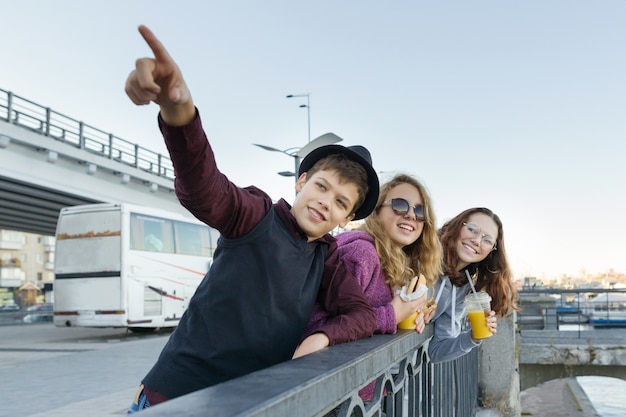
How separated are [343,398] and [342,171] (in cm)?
95

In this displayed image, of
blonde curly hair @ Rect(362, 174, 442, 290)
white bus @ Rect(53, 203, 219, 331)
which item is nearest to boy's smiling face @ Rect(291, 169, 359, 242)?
blonde curly hair @ Rect(362, 174, 442, 290)

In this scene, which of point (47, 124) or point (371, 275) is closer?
Answer: point (371, 275)

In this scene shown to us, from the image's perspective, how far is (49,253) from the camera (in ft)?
273

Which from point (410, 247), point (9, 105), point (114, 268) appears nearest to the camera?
point (410, 247)

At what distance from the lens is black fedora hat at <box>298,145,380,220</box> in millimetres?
2180

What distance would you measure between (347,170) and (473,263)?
2073mm

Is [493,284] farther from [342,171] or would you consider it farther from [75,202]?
[75,202]

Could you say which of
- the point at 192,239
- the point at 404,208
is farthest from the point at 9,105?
the point at 404,208

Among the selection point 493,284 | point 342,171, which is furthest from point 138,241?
point 342,171

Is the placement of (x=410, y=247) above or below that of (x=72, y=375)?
above

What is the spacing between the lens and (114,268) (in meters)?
15.1

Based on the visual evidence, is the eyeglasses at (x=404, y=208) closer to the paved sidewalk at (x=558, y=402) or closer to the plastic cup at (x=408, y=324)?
the plastic cup at (x=408, y=324)

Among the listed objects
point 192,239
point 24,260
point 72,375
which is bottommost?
point 24,260

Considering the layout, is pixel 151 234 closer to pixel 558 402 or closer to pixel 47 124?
pixel 47 124
